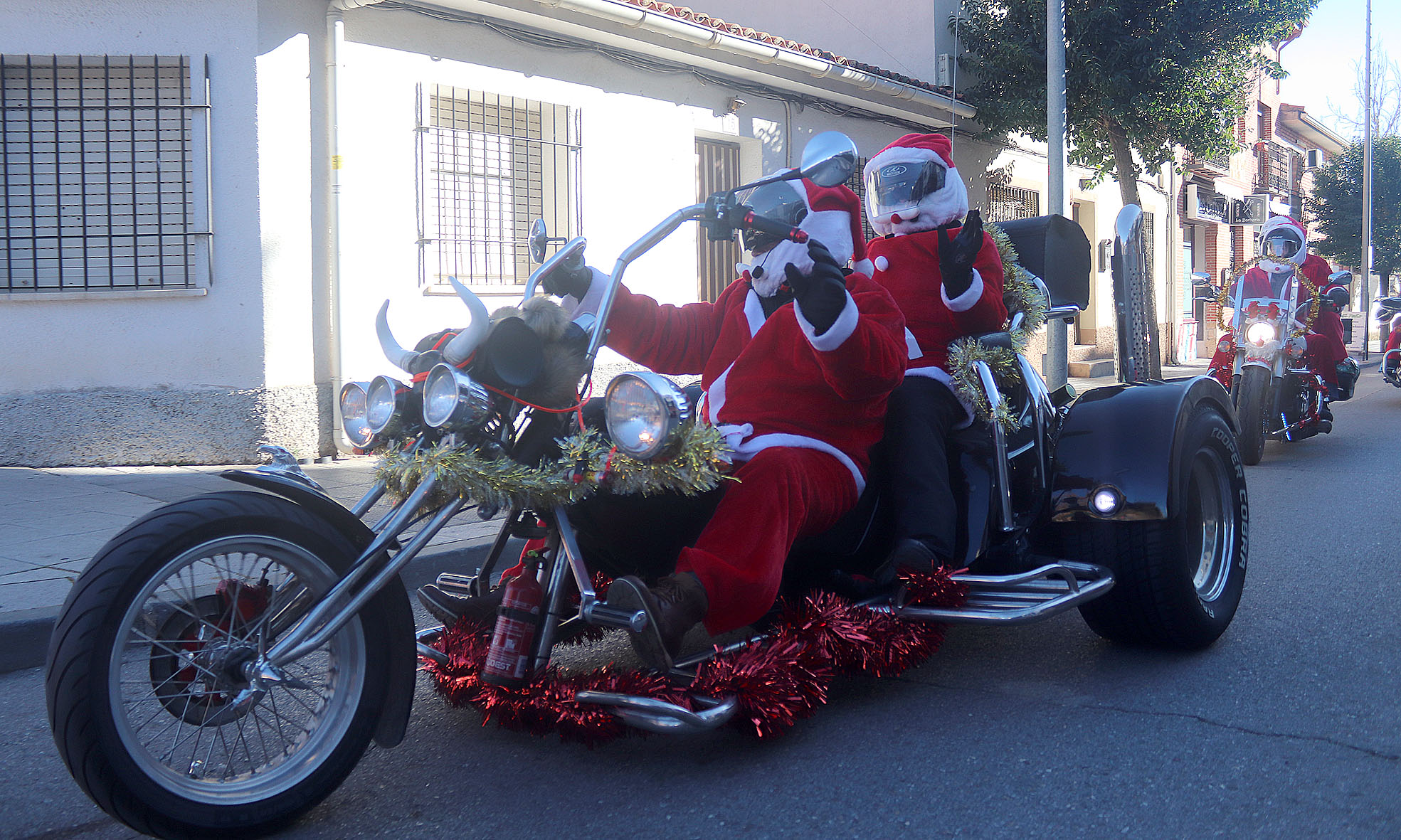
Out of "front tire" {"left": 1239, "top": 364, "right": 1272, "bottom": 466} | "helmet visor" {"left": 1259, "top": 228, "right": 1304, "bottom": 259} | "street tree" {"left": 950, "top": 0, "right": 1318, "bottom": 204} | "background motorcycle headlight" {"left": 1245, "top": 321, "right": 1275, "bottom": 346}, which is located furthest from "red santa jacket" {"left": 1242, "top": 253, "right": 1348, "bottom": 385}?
"street tree" {"left": 950, "top": 0, "right": 1318, "bottom": 204}

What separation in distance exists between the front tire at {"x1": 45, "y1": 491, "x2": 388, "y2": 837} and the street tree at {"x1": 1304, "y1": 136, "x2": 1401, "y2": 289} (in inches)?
1294

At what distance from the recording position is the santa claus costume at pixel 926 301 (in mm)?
3084

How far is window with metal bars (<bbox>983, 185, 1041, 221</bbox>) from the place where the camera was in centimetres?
1528

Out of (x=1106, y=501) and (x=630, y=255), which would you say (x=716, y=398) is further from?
(x=1106, y=501)

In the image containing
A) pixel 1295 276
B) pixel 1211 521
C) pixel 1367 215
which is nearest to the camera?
pixel 1211 521

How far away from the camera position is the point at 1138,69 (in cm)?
1209

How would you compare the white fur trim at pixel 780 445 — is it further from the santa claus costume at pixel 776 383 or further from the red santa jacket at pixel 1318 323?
the red santa jacket at pixel 1318 323

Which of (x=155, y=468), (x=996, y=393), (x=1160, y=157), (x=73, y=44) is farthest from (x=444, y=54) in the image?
(x=1160, y=157)

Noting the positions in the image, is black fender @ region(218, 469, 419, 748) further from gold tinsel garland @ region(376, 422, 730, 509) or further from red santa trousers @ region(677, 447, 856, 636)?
red santa trousers @ region(677, 447, 856, 636)

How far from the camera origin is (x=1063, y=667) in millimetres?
3363

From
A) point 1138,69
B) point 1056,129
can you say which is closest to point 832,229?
point 1056,129

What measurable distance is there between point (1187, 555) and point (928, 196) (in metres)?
1.38

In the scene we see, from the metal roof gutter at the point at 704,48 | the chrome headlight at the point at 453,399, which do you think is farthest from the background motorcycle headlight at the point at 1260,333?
the chrome headlight at the point at 453,399

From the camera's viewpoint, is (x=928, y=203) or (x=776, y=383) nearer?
(x=776, y=383)
